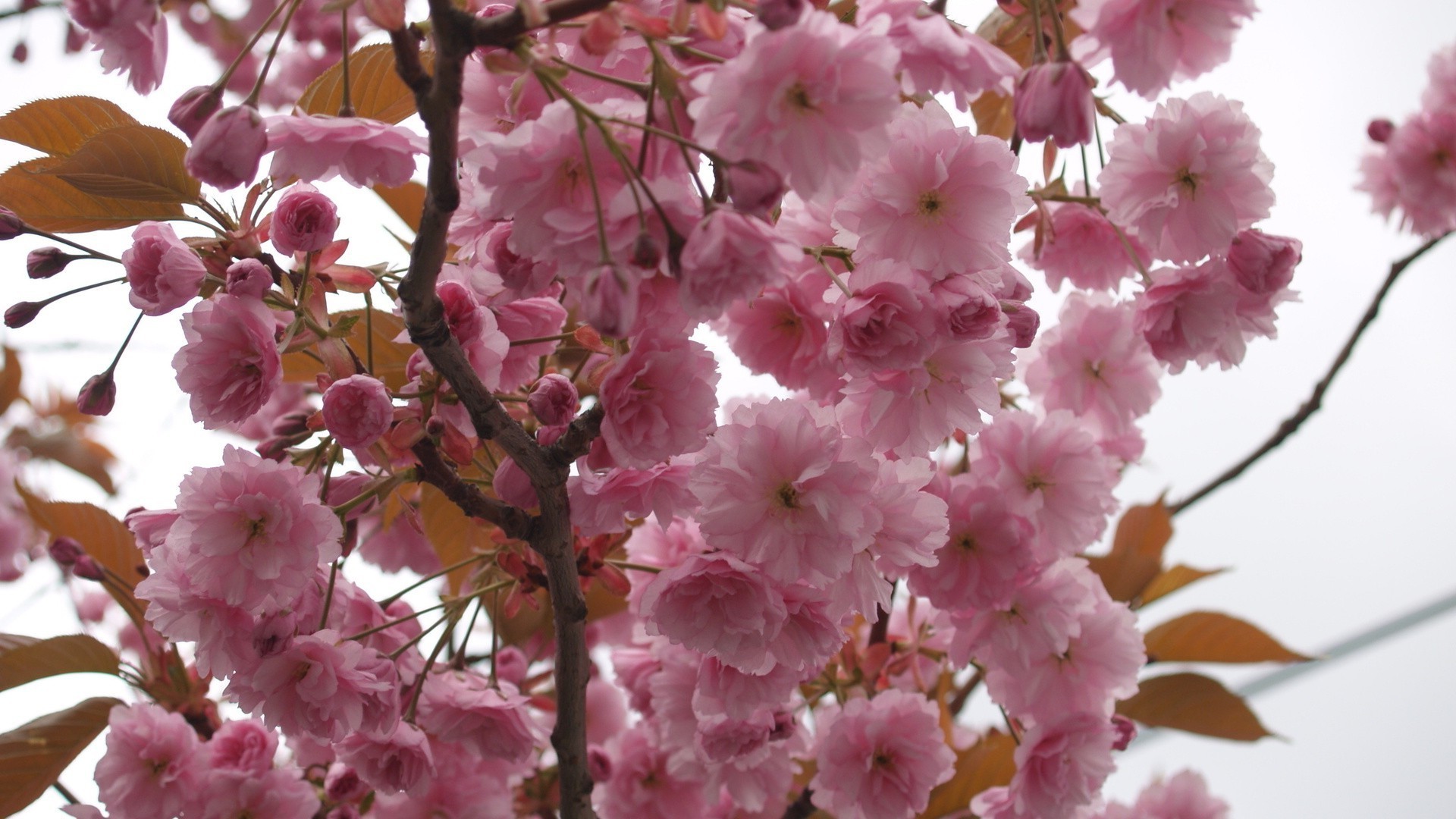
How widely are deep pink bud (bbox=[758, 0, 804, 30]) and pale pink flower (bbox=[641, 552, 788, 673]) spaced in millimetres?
365

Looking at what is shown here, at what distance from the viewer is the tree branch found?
139 centimetres

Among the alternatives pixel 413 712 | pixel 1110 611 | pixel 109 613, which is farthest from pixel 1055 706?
pixel 109 613

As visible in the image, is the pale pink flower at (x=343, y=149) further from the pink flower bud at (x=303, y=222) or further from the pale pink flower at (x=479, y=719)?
the pale pink flower at (x=479, y=719)

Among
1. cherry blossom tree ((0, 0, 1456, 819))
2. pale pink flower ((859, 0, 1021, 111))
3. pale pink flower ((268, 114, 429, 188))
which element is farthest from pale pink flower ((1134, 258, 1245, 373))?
pale pink flower ((268, 114, 429, 188))

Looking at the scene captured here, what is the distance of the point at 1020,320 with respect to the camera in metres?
0.72

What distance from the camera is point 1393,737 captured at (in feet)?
8.50

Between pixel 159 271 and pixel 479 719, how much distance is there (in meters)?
0.45

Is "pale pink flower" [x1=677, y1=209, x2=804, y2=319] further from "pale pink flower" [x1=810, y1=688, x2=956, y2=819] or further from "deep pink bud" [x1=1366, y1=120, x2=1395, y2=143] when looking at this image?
"deep pink bud" [x1=1366, y1=120, x2=1395, y2=143]

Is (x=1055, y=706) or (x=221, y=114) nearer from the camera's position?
(x=221, y=114)

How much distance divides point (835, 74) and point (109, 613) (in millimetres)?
2278

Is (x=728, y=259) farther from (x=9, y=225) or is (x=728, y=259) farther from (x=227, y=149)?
(x=9, y=225)

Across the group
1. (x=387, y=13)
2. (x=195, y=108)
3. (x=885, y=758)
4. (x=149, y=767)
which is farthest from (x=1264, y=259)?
(x=149, y=767)

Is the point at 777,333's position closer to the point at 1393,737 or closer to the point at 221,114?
the point at 221,114

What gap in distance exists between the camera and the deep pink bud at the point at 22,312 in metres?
0.80
